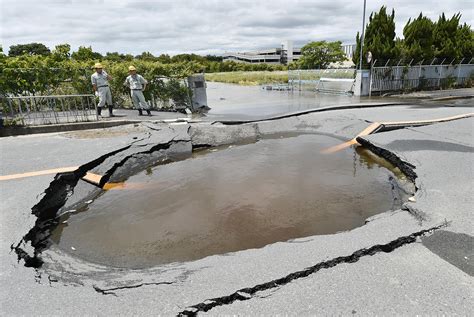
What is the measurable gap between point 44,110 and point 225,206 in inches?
332

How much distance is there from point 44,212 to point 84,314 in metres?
2.85

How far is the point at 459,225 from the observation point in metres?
3.31

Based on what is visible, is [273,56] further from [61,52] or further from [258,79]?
[61,52]

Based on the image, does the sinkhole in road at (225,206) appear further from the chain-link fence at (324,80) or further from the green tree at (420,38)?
the green tree at (420,38)

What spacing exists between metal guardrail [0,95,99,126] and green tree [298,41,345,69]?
39.2 m

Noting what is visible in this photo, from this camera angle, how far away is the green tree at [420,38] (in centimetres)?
1806

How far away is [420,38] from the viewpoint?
1844 centimetres

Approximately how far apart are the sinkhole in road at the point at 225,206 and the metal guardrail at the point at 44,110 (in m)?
5.21

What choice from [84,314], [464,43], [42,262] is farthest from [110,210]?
[464,43]

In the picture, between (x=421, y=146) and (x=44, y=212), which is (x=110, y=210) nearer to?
(x=44, y=212)

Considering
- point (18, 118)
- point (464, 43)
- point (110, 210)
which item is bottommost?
point (110, 210)

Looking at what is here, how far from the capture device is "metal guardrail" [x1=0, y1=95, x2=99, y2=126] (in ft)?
30.2

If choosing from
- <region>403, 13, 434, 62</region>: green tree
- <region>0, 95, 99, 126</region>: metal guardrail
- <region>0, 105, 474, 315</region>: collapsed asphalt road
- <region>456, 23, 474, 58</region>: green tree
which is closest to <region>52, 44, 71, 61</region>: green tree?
<region>0, 95, 99, 126</region>: metal guardrail

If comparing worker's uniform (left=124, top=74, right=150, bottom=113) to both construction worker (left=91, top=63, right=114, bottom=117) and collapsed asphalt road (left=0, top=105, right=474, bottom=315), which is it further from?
collapsed asphalt road (left=0, top=105, right=474, bottom=315)
